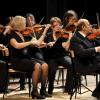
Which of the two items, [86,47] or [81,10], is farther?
[81,10]

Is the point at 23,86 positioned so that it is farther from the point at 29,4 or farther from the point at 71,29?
the point at 29,4

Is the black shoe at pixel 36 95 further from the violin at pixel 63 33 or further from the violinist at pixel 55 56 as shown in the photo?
the violin at pixel 63 33

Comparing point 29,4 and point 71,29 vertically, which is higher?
point 29,4

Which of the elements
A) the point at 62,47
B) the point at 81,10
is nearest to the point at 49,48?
the point at 62,47

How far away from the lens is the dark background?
8.04 metres

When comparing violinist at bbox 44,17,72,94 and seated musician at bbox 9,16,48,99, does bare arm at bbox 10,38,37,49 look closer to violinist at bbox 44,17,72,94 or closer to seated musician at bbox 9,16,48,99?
seated musician at bbox 9,16,48,99

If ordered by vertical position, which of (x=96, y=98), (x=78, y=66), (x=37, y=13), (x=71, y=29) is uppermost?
(x=37, y=13)

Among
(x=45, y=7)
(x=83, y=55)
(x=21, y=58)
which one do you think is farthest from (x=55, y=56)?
(x=45, y=7)

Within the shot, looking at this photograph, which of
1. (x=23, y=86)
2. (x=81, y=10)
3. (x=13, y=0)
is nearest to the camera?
(x=23, y=86)

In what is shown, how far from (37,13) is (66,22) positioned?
3263mm

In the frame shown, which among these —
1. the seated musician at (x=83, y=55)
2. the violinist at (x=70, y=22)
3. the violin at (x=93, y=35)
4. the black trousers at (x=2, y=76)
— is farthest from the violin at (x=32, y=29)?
the violin at (x=93, y=35)

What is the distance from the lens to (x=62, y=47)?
17.3ft

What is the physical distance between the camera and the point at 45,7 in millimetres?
8391

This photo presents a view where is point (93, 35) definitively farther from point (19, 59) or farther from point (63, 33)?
point (19, 59)
